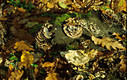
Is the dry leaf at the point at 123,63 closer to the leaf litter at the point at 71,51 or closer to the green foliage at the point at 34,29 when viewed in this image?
the leaf litter at the point at 71,51

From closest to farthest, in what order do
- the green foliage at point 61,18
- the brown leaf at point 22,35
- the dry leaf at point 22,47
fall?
1. the green foliage at point 61,18
2. the dry leaf at point 22,47
3. the brown leaf at point 22,35

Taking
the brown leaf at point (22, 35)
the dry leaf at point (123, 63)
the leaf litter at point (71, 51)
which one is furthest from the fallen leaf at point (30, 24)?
the dry leaf at point (123, 63)

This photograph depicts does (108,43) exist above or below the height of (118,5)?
below

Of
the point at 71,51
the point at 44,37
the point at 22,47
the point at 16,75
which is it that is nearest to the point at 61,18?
the point at 44,37

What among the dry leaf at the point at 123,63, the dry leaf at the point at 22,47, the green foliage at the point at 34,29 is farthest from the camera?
the green foliage at the point at 34,29

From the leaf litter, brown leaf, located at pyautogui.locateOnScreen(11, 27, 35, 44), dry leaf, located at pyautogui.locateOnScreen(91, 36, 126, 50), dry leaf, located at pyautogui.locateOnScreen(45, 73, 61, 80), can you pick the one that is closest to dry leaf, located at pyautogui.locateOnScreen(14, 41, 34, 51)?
the leaf litter

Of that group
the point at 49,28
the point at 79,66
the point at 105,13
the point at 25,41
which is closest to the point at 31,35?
the point at 25,41

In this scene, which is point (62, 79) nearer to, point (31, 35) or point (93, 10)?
point (31, 35)

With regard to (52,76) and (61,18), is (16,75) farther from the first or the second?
(61,18)
